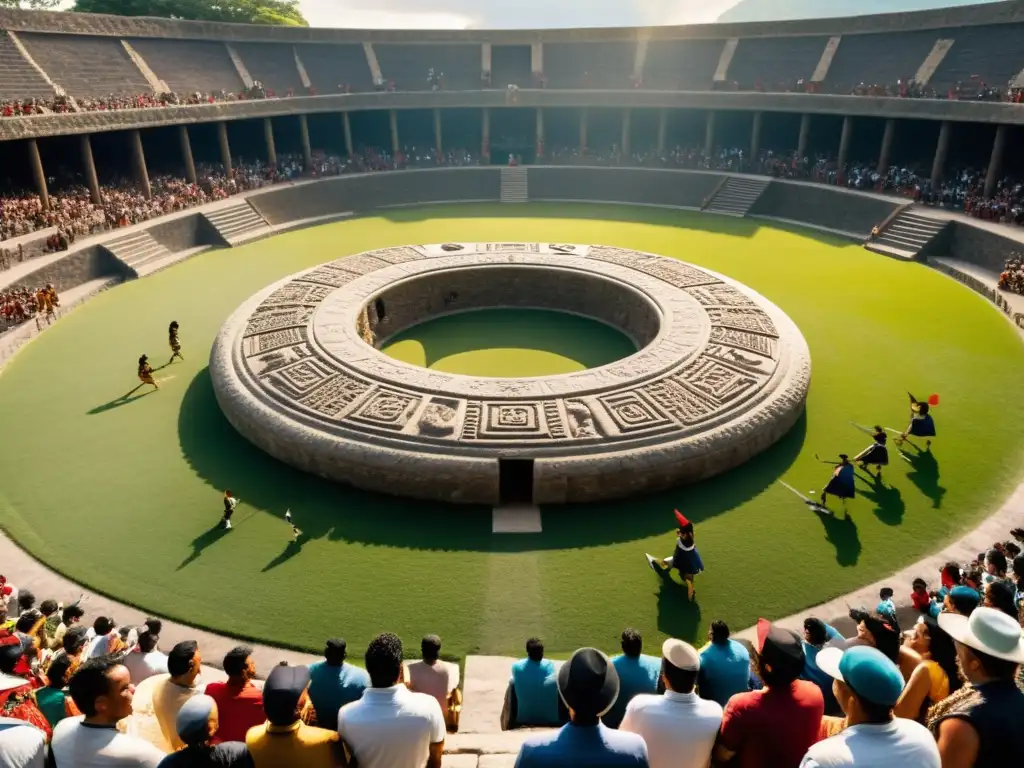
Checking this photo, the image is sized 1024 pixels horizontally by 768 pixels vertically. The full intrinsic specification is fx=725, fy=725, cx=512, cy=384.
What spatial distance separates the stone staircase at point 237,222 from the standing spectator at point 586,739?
96.6 ft

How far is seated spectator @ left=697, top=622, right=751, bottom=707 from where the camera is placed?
6.58 m

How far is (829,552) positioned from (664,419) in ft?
11.8

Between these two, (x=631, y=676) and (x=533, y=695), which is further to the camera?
(x=533, y=695)

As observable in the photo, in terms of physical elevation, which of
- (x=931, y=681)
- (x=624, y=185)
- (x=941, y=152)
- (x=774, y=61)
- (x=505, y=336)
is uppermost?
(x=774, y=61)

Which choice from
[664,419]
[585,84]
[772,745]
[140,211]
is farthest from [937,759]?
[585,84]

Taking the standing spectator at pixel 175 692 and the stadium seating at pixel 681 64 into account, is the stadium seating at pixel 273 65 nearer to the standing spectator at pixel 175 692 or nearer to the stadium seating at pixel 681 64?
the stadium seating at pixel 681 64

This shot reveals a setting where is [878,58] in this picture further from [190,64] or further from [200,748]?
[200,748]

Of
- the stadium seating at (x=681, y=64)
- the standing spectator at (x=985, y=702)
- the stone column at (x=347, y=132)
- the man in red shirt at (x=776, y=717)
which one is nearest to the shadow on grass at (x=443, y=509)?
the man in red shirt at (x=776, y=717)

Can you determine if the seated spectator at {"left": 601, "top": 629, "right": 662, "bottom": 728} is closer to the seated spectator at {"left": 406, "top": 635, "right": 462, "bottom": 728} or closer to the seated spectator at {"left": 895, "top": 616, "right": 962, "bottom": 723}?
the seated spectator at {"left": 406, "top": 635, "right": 462, "bottom": 728}

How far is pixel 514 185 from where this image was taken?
37906 mm

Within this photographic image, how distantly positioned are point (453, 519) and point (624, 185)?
28.3 m

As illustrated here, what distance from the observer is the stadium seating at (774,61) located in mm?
38625

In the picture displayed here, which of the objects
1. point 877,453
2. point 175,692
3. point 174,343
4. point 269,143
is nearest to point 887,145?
point 877,453

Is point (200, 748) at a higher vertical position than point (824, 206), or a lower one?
higher
